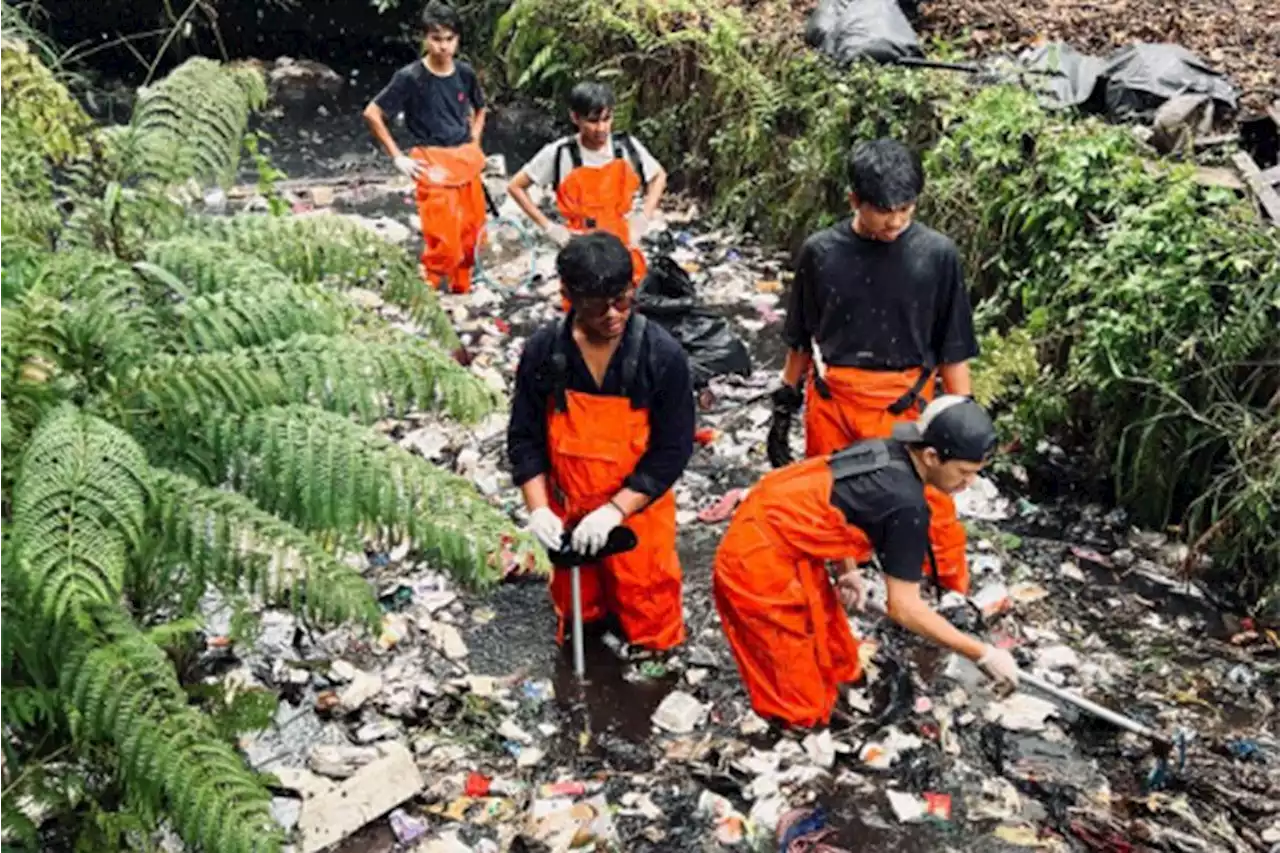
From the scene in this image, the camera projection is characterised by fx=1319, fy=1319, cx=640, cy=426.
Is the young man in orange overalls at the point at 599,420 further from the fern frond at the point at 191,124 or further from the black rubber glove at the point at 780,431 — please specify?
the fern frond at the point at 191,124

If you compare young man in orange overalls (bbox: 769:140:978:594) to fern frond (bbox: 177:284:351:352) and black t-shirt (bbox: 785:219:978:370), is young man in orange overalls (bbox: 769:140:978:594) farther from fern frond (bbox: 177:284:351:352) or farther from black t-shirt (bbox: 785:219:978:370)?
fern frond (bbox: 177:284:351:352)

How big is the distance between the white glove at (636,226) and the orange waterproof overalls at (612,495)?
7.24 ft

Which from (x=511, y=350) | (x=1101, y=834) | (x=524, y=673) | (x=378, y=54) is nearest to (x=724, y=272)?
(x=511, y=350)

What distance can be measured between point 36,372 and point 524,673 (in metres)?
2.07

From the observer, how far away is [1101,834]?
3816 millimetres

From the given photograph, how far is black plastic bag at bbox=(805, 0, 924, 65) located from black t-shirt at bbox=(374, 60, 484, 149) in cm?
243

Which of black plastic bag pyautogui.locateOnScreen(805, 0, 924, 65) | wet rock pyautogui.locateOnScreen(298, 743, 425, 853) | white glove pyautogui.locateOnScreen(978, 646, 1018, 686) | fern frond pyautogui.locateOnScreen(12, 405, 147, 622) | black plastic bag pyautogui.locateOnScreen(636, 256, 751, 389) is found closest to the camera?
fern frond pyautogui.locateOnScreen(12, 405, 147, 622)

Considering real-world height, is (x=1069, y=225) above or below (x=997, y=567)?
Answer: above

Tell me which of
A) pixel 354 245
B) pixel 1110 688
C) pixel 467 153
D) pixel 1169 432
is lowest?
pixel 1110 688

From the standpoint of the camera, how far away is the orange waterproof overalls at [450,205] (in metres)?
7.33

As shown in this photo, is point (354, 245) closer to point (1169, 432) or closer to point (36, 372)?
point (36, 372)

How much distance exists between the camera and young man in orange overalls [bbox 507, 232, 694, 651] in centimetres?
407

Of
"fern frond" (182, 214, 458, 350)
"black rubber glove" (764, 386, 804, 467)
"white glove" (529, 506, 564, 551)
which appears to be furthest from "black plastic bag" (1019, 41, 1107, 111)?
"white glove" (529, 506, 564, 551)

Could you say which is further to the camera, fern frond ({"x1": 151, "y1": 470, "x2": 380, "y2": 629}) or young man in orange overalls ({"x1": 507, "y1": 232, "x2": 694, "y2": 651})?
young man in orange overalls ({"x1": 507, "y1": 232, "x2": 694, "y2": 651})
